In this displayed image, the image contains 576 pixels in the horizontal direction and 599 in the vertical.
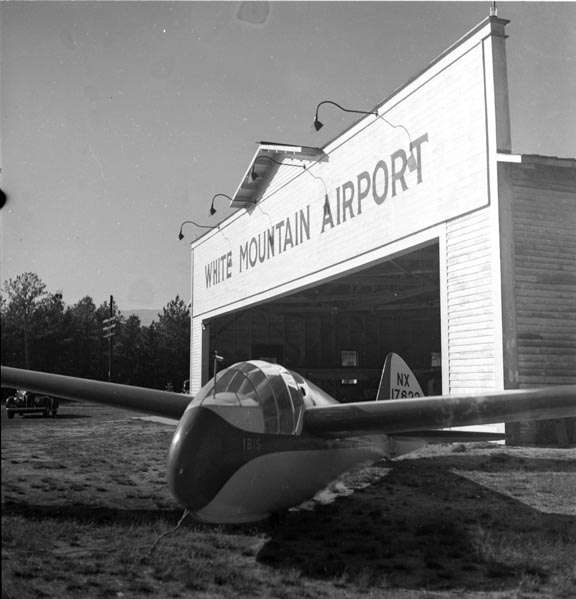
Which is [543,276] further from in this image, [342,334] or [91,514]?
[342,334]

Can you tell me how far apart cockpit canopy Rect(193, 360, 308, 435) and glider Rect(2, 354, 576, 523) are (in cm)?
1

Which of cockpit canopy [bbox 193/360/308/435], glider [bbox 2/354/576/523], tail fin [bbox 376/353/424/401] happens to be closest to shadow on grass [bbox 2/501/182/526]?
glider [bbox 2/354/576/523]

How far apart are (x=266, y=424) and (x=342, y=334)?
97.6 ft

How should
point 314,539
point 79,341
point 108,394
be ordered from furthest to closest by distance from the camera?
point 79,341 < point 108,394 < point 314,539

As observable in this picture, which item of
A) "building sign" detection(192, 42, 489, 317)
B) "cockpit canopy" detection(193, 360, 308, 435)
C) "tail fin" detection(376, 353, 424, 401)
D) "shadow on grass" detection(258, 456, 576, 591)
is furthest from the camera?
"building sign" detection(192, 42, 489, 317)

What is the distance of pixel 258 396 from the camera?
5.91 metres

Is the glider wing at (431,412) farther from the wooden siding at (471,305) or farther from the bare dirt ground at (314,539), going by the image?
the wooden siding at (471,305)

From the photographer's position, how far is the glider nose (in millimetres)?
5125

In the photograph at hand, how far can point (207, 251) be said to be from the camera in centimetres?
2725

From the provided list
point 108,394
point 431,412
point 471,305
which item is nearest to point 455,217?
point 471,305

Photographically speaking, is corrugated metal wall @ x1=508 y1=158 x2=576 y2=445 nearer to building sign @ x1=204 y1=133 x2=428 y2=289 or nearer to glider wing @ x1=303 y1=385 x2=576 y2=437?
building sign @ x1=204 y1=133 x2=428 y2=289

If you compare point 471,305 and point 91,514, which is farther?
point 471,305

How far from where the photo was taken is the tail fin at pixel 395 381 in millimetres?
12727

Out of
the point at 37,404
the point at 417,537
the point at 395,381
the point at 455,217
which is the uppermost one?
the point at 455,217
